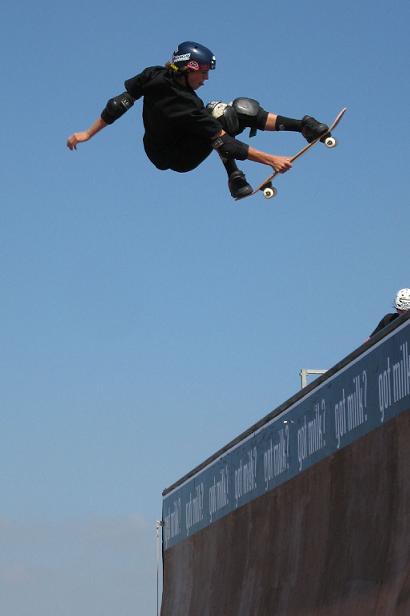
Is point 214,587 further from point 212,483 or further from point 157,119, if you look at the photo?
point 157,119

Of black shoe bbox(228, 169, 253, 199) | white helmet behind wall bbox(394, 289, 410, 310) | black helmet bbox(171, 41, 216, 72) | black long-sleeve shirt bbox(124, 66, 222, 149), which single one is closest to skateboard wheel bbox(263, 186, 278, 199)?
black shoe bbox(228, 169, 253, 199)

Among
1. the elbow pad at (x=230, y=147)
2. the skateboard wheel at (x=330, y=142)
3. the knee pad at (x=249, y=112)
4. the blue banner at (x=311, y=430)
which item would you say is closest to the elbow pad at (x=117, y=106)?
the elbow pad at (x=230, y=147)

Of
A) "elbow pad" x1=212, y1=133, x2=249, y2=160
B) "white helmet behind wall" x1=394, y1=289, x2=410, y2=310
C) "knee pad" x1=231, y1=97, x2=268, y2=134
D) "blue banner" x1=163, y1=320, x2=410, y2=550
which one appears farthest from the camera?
"white helmet behind wall" x1=394, y1=289, x2=410, y2=310

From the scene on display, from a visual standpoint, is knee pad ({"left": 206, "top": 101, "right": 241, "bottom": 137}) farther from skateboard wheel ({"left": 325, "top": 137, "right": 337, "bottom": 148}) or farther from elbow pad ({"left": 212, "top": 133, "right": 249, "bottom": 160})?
skateboard wheel ({"left": 325, "top": 137, "right": 337, "bottom": 148})

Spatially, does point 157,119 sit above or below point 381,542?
above

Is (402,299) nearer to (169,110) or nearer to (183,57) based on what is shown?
(169,110)

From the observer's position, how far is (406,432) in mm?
8648

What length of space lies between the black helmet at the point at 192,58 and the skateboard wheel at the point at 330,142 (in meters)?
1.27

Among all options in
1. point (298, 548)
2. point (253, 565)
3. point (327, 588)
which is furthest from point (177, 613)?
point (327, 588)

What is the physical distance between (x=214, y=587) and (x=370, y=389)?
6.13 m

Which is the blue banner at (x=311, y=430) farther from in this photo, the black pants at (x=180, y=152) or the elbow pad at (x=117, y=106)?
the elbow pad at (x=117, y=106)

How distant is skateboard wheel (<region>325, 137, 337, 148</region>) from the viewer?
420 inches

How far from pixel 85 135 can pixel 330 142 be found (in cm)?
213

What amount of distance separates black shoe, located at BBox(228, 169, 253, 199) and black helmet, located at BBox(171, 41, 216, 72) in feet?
3.72
